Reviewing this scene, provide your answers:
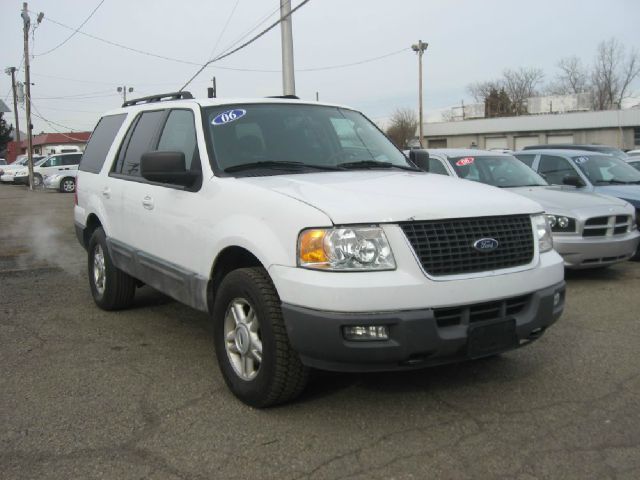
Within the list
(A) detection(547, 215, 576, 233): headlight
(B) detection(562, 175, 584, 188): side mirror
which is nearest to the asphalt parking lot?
(A) detection(547, 215, 576, 233): headlight

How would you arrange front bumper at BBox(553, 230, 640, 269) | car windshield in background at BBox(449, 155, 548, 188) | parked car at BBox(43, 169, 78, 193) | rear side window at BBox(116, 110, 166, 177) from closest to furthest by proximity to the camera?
rear side window at BBox(116, 110, 166, 177) → front bumper at BBox(553, 230, 640, 269) → car windshield in background at BBox(449, 155, 548, 188) → parked car at BBox(43, 169, 78, 193)

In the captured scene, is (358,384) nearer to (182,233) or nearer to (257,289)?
(257,289)

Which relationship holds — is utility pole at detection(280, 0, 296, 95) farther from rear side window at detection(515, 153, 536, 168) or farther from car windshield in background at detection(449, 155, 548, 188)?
car windshield in background at detection(449, 155, 548, 188)

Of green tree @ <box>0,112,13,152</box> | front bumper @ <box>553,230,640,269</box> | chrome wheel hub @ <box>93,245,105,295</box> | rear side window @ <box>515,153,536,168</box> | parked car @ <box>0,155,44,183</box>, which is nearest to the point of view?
chrome wheel hub @ <box>93,245,105,295</box>

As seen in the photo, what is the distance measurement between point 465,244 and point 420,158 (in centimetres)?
204

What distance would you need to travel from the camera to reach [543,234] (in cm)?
392

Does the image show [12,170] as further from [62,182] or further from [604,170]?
[604,170]

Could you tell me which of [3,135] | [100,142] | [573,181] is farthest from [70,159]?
[3,135]

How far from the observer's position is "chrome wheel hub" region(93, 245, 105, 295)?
5973mm

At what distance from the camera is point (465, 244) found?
3.34m

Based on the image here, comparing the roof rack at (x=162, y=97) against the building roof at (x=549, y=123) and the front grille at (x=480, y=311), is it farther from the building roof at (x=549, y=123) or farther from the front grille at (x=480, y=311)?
the building roof at (x=549, y=123)

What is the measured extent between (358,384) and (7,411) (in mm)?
2091

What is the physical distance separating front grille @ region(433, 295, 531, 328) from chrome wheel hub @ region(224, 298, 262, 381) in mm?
1008

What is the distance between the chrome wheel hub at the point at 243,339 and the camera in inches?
141
